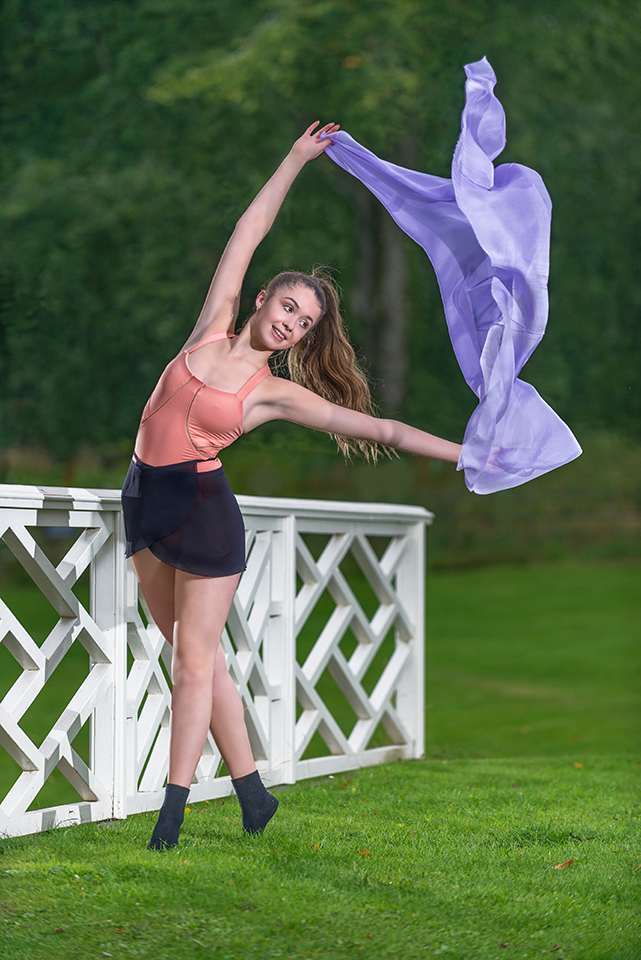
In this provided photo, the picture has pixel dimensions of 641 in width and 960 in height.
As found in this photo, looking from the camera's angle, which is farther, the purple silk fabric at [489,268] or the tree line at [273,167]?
the tree line at [273,167]

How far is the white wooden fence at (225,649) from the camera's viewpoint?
306cm

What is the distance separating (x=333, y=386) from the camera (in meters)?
3.04

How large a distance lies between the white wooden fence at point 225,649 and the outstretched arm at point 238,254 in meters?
0.70

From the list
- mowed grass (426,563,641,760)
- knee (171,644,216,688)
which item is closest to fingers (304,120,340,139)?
knee (171,644,216,688)

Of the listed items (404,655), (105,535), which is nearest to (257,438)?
(404,655)

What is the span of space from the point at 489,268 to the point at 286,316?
0.68 metres

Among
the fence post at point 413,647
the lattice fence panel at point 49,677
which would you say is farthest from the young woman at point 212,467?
the fence post at point 413,647

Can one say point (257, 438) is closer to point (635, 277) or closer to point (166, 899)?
point (635, 277)

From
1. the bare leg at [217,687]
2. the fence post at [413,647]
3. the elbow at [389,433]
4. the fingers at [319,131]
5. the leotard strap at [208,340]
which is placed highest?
the fingers at [319,131]

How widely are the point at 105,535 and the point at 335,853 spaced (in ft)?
3.95

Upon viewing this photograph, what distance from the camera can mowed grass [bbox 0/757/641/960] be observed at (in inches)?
85.2

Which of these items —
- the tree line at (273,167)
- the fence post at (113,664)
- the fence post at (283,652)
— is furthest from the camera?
the tree line at (273,167)

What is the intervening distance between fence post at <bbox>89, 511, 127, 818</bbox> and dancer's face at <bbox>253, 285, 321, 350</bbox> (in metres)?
0.89

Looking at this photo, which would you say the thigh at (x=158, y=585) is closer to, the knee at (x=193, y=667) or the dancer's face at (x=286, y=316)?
the knee at (x=193, y=667)
